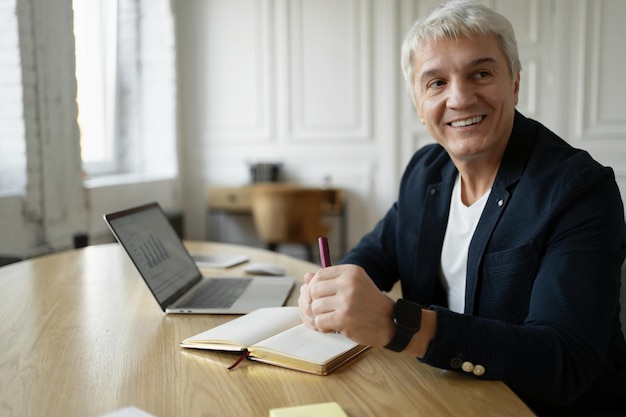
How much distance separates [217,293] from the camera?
1.46 metres

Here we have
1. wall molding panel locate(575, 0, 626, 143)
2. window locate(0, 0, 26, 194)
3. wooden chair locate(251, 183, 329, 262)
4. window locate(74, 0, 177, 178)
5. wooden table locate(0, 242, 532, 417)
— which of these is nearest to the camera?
wooden table locate(0, 242, 532, 417)

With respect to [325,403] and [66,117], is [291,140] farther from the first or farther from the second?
[325,403]

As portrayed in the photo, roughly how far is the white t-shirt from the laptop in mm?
386

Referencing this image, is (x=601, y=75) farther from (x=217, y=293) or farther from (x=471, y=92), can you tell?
(x=217, y=293)

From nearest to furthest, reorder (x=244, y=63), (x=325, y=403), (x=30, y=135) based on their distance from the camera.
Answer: (x=325, y=403), (x=30, y=135), (x=244, y=63)

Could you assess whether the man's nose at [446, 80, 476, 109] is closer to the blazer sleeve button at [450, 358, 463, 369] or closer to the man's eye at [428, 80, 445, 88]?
the man's eye at [428, 80, 445, 88]

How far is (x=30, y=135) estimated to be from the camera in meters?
2.87

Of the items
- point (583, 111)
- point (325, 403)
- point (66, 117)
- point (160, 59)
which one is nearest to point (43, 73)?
point (66, 117)

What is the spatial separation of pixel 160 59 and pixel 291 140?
1.19 meters

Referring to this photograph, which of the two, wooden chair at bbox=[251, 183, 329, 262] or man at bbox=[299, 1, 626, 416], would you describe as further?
wooden chair at bbox=[251, 183, 329, 262]

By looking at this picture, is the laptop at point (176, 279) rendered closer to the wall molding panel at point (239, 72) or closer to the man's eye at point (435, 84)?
the man's eye at point (435, 84)

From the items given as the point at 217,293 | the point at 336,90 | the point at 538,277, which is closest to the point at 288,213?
the point at 336,90

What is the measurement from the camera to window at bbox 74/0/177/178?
12.8ft

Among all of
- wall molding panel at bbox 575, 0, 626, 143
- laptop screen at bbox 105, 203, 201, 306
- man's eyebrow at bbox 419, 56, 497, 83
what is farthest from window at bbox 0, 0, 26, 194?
wall molding panel at bbox 575, 0, 626, 143
